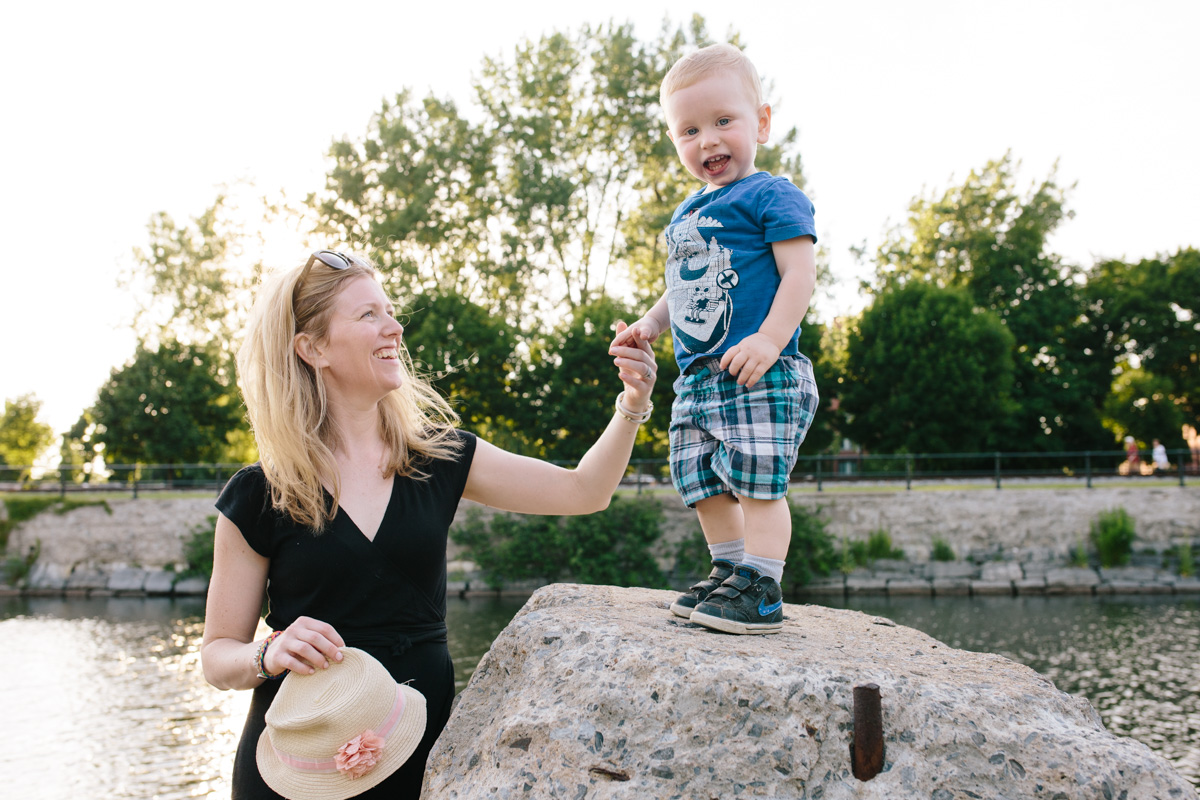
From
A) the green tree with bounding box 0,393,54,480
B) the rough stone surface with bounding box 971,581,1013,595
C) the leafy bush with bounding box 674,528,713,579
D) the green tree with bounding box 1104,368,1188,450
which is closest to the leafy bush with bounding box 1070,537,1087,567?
the rough stone surface with bounding box 971,581,1013,595

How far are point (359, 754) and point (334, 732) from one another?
0.08 m

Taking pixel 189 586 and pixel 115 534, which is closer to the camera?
pixel 189 586

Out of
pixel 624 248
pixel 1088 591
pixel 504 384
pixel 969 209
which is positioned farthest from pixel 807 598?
pixel 969 209

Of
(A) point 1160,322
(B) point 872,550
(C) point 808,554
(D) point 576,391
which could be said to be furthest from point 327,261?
(A) point 1160,322

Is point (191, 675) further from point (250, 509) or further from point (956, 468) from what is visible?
point (956, 468)

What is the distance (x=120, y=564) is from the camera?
21.7 metres

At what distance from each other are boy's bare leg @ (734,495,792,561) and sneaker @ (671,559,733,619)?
0.47ft

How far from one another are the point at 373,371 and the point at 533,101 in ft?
97.7

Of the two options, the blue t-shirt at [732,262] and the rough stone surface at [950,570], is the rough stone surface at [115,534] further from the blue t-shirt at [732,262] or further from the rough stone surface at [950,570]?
the blue t-shirt at [732,262]

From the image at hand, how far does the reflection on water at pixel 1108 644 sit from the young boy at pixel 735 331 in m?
7.48

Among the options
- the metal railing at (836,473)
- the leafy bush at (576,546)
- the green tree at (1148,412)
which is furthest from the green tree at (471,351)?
the green tree at (1148,412)

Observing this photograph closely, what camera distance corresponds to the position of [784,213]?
288 cm

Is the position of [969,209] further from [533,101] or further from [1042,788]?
[1042,788]

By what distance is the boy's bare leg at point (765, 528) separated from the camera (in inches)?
109
